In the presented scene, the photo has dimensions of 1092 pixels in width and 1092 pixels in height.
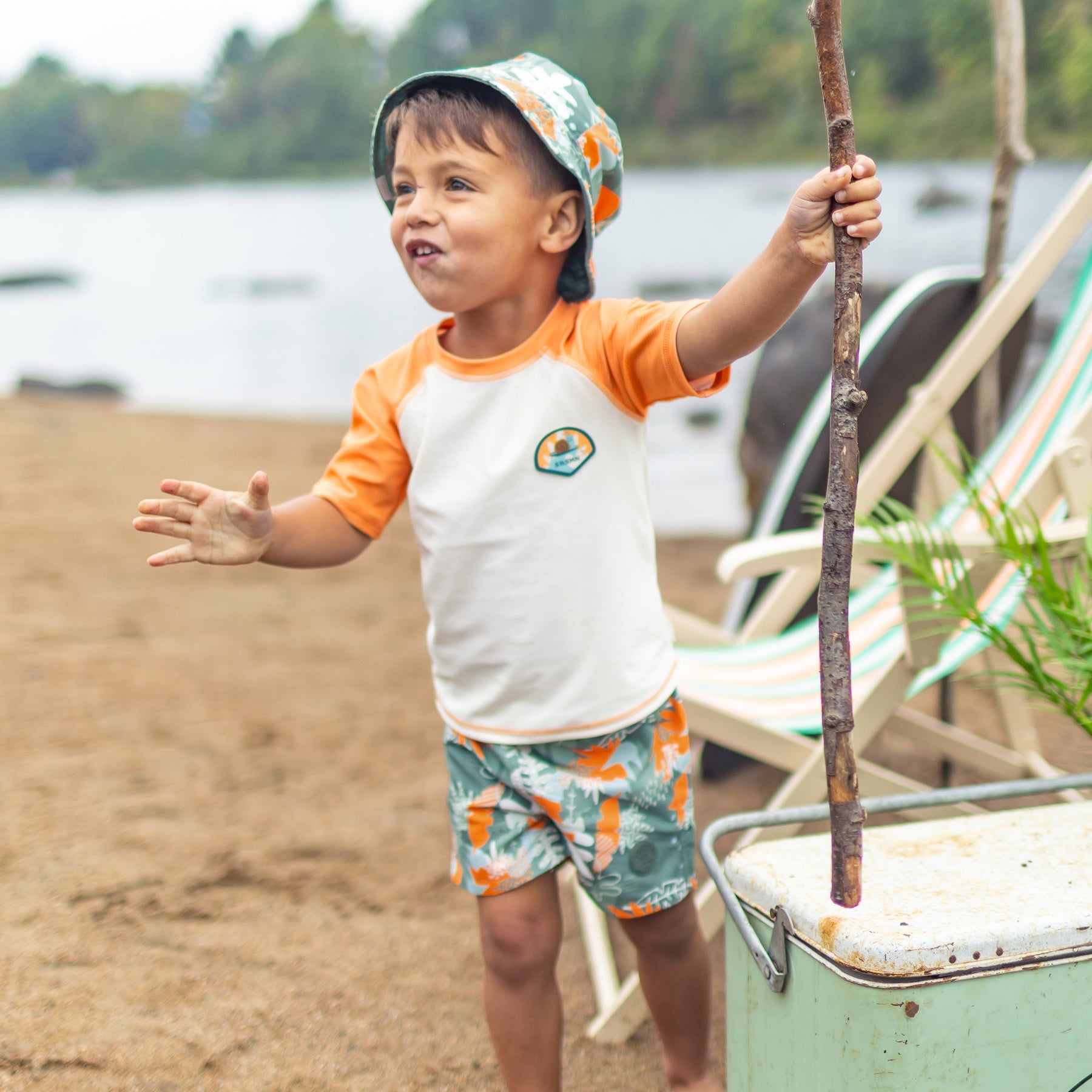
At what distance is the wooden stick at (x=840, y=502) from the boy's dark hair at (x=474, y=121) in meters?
0.39

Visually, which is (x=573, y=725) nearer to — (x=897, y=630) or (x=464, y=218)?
(x=464, y=218)

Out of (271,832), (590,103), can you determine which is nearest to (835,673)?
(590,103)

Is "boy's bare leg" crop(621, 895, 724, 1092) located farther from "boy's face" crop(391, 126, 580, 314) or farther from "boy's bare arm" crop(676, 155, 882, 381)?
"boy's face" crop(391, 126, 580, 314)

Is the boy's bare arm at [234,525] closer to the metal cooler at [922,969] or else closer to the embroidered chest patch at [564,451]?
the embroidered chest patch at [564,451]

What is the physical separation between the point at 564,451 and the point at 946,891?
590 mm

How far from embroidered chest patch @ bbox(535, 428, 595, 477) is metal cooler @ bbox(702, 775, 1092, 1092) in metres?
0.44

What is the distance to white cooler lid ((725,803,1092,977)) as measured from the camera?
947mm

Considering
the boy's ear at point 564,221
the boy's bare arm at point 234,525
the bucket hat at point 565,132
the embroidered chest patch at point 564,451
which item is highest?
the bucket hat at point 565,132

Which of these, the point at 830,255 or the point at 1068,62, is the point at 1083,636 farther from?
the point at 1068,62

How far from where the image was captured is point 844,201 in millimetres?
972

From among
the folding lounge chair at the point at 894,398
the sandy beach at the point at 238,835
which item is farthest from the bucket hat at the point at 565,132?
the sandy beach at the point at 238,835

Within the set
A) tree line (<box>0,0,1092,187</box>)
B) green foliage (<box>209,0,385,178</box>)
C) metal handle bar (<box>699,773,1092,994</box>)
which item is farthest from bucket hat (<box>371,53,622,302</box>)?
green foliage (<box>209,0,385,178</box>)

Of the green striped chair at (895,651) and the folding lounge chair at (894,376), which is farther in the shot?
the folding lounge chair at (894,376)

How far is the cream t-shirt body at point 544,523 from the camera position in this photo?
1.28m
